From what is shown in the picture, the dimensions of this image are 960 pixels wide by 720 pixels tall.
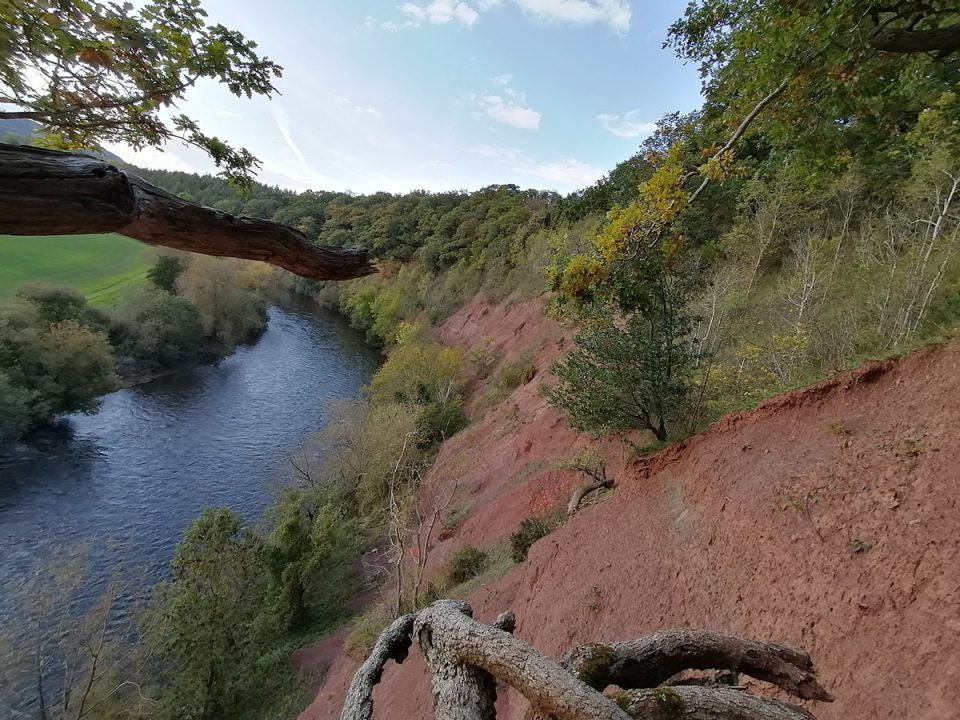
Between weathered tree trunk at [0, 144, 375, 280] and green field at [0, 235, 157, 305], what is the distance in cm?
3822

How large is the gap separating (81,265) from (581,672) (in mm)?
54153

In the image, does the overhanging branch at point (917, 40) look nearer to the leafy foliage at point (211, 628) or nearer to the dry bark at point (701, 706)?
the dry bark at point (701, 706)

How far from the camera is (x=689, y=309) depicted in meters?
11.4

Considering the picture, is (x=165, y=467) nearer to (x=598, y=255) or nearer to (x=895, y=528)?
(x=598, y=255)

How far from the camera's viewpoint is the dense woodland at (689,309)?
4.62 m

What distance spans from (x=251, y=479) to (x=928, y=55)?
24.3 metres

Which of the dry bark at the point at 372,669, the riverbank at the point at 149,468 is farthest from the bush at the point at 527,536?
the riverbank at the point at 149,468

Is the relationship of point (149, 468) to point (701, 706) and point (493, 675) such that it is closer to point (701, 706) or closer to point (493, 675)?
point (493, 675)

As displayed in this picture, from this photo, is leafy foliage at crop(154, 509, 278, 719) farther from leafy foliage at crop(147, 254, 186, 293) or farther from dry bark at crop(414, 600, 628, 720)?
leafy foliage at crop(147, 254, 186, 293)

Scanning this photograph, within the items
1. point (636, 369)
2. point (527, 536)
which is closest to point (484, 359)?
point (527, 536)

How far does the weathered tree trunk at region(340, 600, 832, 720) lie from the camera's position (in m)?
2.04

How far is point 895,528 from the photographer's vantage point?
16.7 feet

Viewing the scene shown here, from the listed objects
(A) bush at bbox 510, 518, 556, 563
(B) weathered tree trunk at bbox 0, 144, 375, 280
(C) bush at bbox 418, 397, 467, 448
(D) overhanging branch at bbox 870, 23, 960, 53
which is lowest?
(C) bush at bbox 418, 397, 467, 448

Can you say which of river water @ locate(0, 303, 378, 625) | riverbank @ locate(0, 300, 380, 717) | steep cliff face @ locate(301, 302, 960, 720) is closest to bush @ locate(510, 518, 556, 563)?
steep cliff face @ locate(301, 302, 960, 720)
